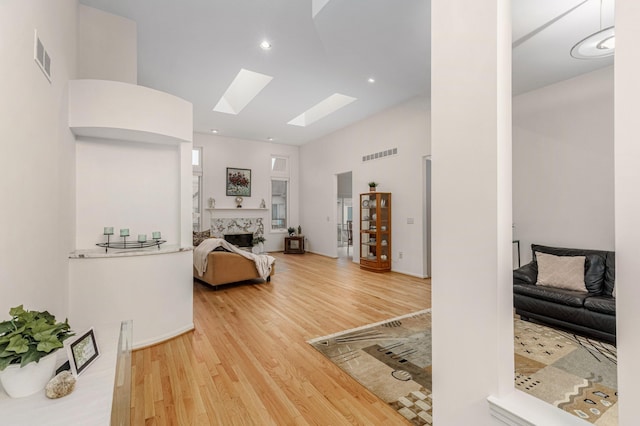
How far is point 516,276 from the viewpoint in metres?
3.87

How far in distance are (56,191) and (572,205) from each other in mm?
5728

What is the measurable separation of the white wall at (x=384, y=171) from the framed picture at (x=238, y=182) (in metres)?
1.91

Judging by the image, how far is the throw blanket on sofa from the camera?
16.6ft

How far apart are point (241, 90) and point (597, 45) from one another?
5.45 m

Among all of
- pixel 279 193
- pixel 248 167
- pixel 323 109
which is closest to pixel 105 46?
pixel 323 109

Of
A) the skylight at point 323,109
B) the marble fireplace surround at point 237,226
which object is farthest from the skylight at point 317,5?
the marble fireplace surround at point 237,226

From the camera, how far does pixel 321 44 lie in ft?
13.2

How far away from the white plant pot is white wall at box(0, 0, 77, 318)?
63cm

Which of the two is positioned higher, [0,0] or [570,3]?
[570,3]

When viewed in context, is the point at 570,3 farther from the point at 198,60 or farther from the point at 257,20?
the point at 198,60

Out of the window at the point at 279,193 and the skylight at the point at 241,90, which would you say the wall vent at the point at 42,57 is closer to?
the skylight at the point at 241,90

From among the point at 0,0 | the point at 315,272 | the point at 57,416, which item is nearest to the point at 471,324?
the point at 57,416

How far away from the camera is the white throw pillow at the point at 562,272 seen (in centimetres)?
338

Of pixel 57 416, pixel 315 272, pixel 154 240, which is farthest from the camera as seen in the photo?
pixel 315 272
